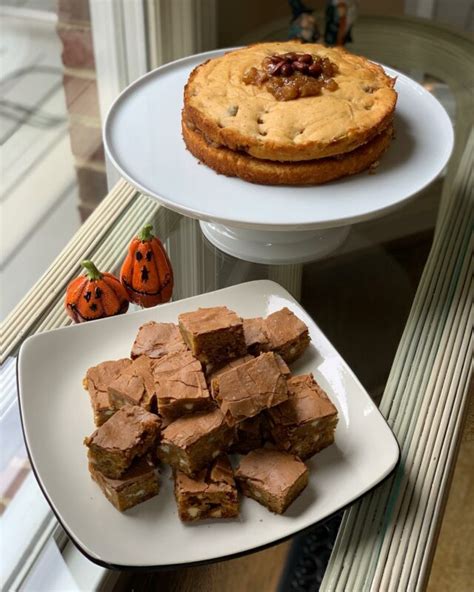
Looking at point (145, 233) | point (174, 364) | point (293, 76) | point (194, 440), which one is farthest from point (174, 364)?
point (293, 76)

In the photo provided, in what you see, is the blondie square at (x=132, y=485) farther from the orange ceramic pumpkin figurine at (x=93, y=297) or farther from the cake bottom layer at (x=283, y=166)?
the cake bottom layer at (x=283, y=166)

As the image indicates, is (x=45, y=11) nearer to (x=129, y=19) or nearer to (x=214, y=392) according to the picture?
(x=129, y=19)

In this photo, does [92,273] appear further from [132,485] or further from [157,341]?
[132,485]

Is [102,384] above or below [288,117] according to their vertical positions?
below

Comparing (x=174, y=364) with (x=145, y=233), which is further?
(x=145, y=233)

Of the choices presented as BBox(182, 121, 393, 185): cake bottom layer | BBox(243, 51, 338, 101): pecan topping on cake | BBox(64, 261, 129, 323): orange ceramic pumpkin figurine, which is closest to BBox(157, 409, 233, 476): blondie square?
BBox(64, 261, 129, 323): orange ceramic pumpkin figurine

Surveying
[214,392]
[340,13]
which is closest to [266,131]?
[214,392]

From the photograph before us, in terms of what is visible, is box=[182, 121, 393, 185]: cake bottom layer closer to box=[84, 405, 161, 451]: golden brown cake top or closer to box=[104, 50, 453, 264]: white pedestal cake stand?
box=[104, 50, 453, 264]: white pedestal cake stand
